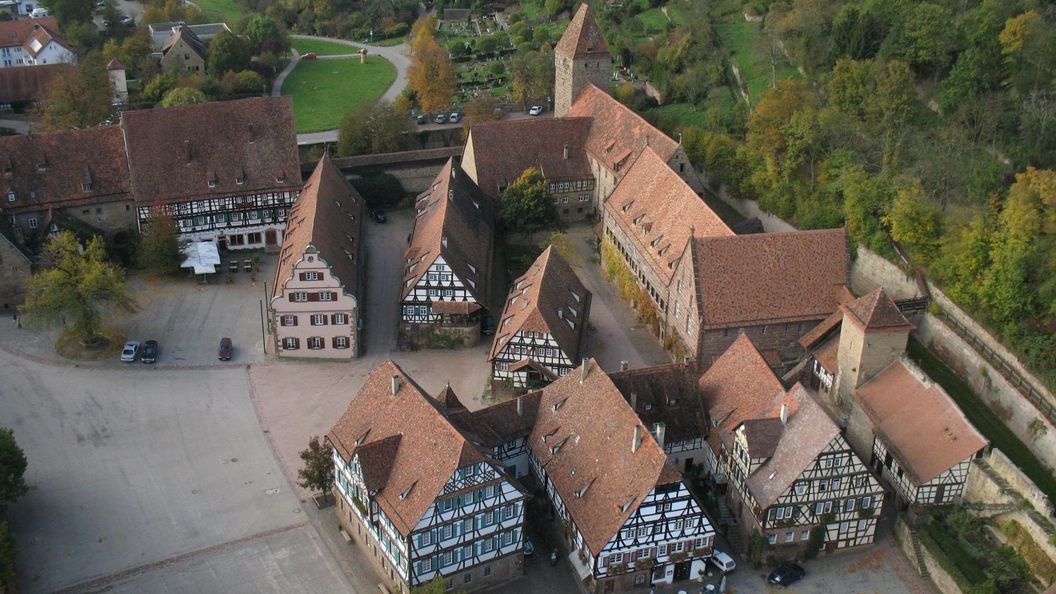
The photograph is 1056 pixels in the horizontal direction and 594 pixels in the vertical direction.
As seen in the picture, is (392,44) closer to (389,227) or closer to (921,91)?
(389,227)

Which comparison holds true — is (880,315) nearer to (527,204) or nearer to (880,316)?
(880,316)

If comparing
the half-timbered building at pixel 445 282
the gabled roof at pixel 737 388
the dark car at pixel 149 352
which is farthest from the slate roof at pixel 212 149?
the gabled roof at pixel 737 388

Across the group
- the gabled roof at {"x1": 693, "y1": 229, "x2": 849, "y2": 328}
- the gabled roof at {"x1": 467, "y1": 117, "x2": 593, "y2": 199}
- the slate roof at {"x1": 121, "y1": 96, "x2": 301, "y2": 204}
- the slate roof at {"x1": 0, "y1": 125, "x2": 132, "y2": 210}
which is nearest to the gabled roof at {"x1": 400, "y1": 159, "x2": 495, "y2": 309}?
the gabled roof at {"x1": 467, "y1": 117, "x2": 593, "y2": 199}

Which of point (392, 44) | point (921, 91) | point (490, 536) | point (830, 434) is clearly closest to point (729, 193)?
point (921, 91)

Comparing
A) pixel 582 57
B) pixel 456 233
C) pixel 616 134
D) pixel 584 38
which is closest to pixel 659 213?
pixel 456 233

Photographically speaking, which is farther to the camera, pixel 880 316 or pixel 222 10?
pixel 222 10

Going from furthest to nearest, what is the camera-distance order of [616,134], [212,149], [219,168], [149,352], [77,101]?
[77,101]
[616,134]
[212,149]
[219,168]
[149,352]
